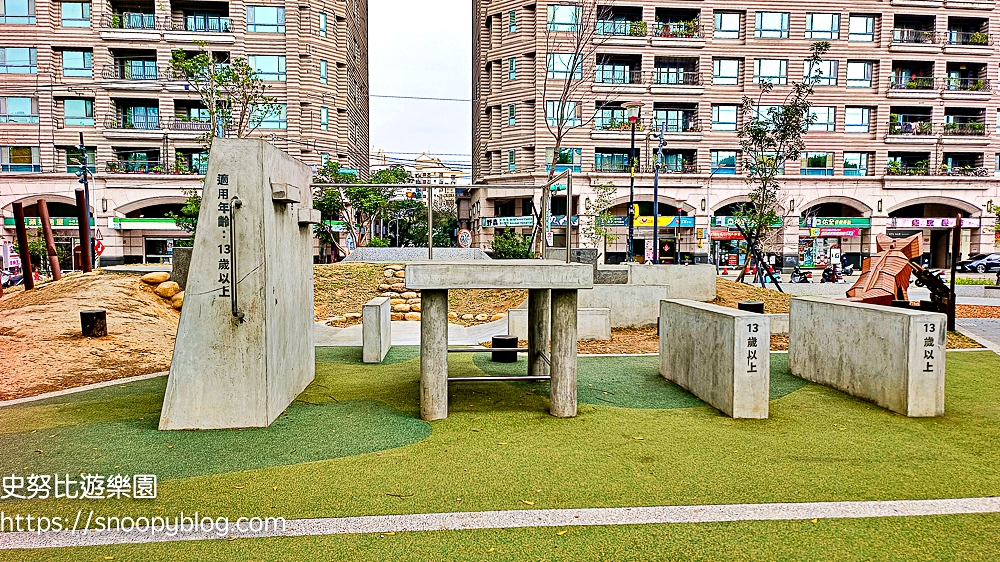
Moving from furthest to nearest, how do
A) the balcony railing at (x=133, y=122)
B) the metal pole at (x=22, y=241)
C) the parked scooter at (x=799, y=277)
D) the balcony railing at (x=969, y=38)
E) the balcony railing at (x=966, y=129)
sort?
the balcony railing at (x=966, y=129) < the balcony railing at (x=969, y=38) < the balcony railing at (x=133, y=122) < the parked scooter at (x=799, y=277) < the metal pole at (x=22, y=241)

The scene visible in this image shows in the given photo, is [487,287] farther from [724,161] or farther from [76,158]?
[76,158]

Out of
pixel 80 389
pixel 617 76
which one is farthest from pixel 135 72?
pixel 80 389

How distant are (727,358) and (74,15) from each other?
46.4m

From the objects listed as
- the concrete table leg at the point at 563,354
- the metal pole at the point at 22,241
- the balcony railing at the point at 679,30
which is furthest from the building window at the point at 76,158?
the concrete table leg at the point at 563,354

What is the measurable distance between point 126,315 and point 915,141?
47485 millimetres

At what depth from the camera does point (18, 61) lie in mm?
39750

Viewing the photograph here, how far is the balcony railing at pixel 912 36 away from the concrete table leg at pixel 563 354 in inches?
1841

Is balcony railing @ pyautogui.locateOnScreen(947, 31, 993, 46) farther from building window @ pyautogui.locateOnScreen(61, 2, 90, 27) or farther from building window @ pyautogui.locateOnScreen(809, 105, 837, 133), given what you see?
building window @ pyautogui.locateOnScreen(61, 2, 90, 27)

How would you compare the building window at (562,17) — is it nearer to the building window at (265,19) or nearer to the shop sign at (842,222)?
the building window at (265,19)

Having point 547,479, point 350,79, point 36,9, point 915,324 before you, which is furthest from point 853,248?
point 36,9

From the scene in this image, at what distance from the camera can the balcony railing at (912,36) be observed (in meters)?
43.3

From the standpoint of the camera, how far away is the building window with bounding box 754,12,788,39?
4144cm

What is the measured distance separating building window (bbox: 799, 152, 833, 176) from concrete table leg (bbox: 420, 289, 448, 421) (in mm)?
41626

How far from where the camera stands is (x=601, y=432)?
651 cm
